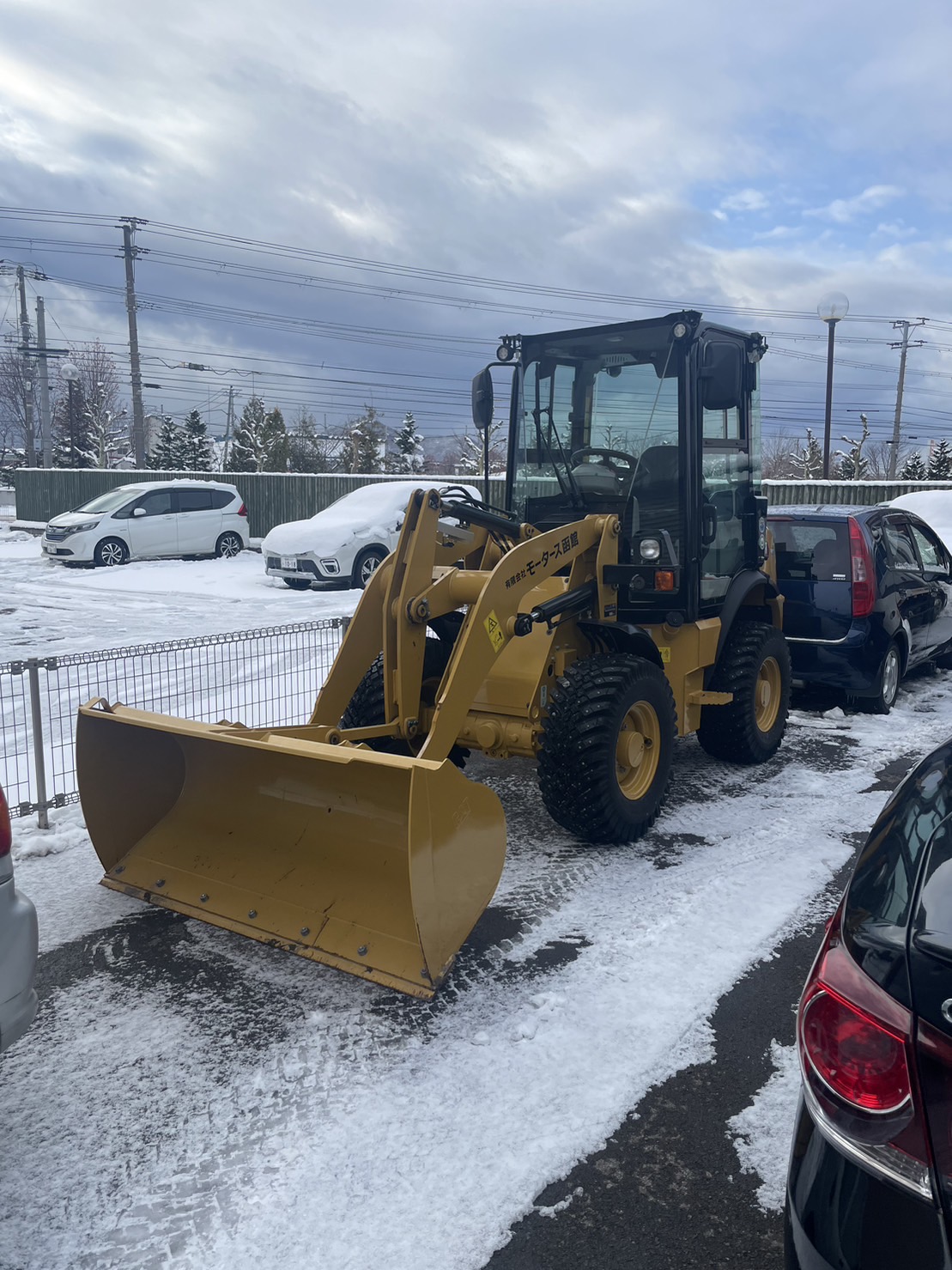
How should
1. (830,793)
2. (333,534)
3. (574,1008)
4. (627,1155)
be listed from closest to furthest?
(627,1155) < (574,1008) < (830,793) < (333,534)

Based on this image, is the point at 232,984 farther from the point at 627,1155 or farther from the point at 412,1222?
the point at 627,1155

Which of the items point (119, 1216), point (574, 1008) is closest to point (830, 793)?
point (574, 1008)

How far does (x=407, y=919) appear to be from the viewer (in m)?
3.63

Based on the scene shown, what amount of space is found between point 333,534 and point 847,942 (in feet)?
46.7

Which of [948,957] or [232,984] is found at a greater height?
[948,957]

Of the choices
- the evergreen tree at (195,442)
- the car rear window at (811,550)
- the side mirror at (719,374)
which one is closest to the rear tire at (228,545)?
the car rear window at (811,550)

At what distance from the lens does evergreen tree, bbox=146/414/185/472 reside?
150 ft

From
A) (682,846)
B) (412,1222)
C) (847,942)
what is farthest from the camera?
(682,846)

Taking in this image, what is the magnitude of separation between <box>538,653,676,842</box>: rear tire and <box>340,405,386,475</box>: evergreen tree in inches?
1623

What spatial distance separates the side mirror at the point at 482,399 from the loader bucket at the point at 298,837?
2420 mm

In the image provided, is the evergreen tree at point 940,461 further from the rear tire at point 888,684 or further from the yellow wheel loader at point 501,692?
the yellow wheel loader at point 501,692

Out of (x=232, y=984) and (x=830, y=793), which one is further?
(x=830, y=793)

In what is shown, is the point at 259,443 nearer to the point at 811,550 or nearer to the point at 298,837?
the point at 811,550

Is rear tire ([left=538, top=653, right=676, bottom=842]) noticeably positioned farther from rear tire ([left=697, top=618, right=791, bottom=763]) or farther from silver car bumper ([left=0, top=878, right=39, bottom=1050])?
silver car bumper ([left=0, top=878, right=39, bottom=1050])
